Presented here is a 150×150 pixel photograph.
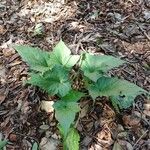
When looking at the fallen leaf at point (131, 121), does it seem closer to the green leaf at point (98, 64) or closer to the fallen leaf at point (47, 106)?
the green leaf at point (98, 64)

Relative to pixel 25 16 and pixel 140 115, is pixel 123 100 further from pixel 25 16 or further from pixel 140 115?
pixel 25 16

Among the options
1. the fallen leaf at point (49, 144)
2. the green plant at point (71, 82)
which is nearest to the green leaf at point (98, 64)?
the green plant at point (71, 82)

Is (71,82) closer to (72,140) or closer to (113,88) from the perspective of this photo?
(113,88)

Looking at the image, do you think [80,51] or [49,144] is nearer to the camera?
[49,144]

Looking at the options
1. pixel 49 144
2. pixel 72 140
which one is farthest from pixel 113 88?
pixel 49 144

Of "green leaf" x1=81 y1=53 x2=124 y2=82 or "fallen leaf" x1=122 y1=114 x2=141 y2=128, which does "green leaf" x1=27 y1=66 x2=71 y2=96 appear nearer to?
"green leaf" x1=81 y1=53 x2=124 y2=82

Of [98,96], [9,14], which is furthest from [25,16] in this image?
[98,96]

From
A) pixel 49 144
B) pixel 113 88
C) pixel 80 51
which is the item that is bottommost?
pixel 49 144
